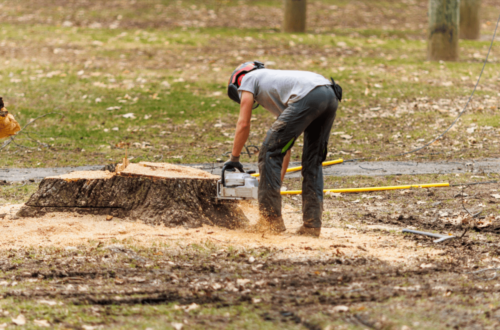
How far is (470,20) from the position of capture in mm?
13641

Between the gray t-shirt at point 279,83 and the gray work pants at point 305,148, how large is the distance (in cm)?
8

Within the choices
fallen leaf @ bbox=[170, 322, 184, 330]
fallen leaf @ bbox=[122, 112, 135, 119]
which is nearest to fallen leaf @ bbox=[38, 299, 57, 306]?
fallen leaf @ bbox=[170, 322, 184, 330]

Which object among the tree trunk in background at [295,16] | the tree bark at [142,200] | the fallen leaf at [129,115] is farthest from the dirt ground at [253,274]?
the tree trunk in background at [295,16]

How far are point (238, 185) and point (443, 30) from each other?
8427 mm

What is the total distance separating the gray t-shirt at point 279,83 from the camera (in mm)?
4469

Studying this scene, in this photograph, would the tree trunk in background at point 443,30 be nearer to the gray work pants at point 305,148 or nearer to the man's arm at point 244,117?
the gray work pants at point 305,148

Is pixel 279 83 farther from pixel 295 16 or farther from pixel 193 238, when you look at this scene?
pixel 295 16

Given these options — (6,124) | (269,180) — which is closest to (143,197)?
(269,180)

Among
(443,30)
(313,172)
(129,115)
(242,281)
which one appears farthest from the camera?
(443,30)

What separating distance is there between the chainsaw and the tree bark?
1.13ft

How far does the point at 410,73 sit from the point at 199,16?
6260 mm

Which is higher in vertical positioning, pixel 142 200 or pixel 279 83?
pixel 279 83

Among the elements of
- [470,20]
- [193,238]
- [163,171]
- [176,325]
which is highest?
[470,20]

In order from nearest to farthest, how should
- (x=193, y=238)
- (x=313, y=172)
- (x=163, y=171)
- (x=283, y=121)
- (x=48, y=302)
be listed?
(x=48, y=302) → (x=283, y=121) → (x=193, y=238) → (x=313, y=172) → (x=163, y=171)
